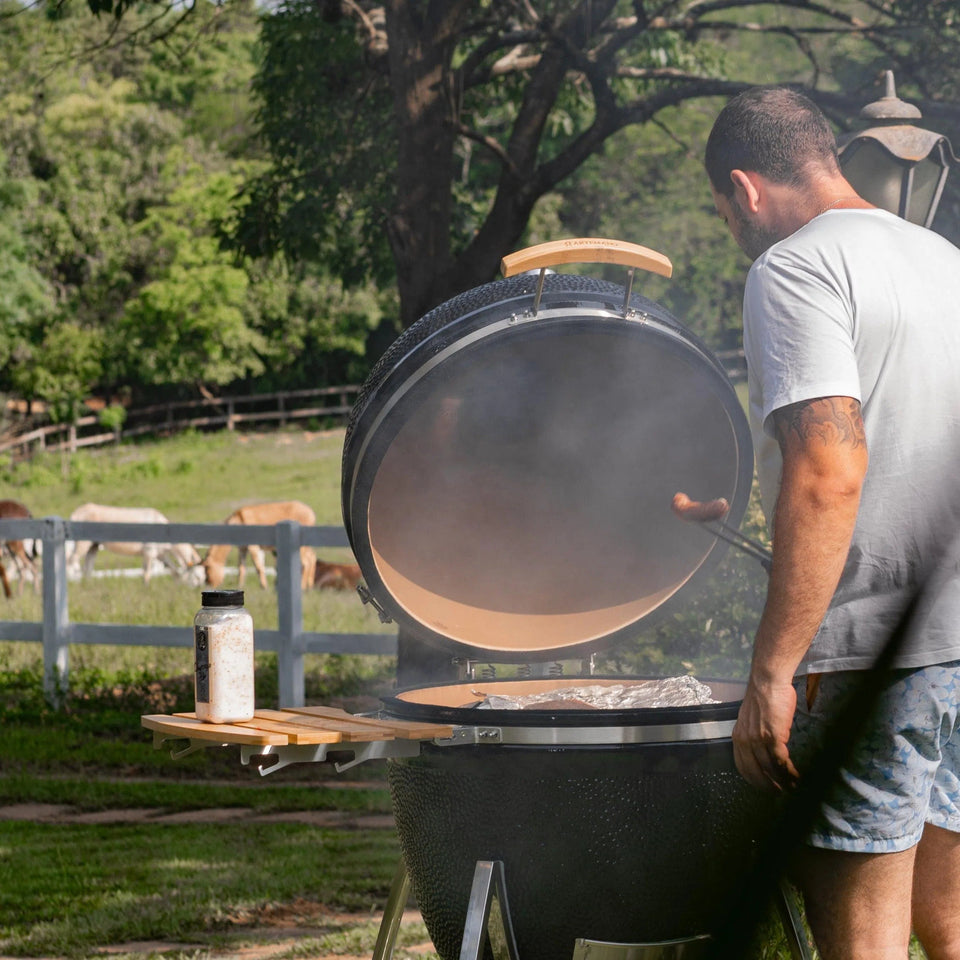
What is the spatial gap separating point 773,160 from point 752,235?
0.14m

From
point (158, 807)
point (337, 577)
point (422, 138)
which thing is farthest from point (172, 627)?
point (337, 577)

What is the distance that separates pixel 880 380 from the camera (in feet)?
7.26

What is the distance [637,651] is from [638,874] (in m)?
3.25

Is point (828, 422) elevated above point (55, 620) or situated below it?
above

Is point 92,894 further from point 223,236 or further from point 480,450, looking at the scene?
point 223,236

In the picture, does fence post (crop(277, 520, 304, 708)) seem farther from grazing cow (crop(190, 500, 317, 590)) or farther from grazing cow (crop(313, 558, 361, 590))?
grazing cow (crop(313, 558, 361, 590))

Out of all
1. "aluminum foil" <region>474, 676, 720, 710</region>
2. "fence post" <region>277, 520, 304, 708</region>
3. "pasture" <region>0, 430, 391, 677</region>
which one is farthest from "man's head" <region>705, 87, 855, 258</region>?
"pasture" <region>0, 430, 391, 677</region>

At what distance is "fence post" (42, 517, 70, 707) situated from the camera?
30.6 feet

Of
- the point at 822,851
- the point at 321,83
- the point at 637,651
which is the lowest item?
the point at 637,651

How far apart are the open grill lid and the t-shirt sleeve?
2.45 ft

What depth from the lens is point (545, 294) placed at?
3002mm

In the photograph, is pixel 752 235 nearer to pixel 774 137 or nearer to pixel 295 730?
pixel 774 137

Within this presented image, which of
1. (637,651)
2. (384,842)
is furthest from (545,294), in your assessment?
(384,842)

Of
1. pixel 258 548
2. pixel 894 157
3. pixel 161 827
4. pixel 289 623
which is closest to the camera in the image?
pixel 894 157
